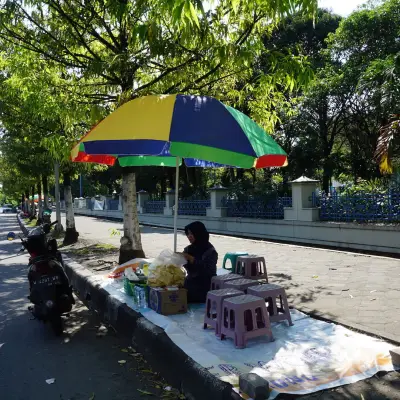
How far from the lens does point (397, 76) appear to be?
32.7 feet

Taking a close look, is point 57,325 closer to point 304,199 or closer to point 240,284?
point 240,284

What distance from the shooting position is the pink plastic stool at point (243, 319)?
11.9 ft

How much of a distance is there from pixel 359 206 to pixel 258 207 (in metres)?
4.41

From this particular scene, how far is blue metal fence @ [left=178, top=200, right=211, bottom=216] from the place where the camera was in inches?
704

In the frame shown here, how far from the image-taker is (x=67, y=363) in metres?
4.05

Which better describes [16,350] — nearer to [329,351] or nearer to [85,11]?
[329,351]

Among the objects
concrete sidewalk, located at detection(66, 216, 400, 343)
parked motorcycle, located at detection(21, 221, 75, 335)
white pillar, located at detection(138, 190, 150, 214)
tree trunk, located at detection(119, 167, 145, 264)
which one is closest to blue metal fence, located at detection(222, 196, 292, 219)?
concrete sidewalk, located at detection(66, 216, 400, 343)

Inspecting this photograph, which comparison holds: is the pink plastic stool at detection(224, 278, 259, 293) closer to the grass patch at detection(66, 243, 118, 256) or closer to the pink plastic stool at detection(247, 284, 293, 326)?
the pink plastic stool at detection(247, 284, 293, 326)

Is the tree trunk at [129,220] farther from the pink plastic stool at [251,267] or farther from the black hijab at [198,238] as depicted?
the black hijab at [198,238]

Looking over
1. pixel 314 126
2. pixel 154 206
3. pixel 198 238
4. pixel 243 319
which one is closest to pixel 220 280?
pixel 198 238

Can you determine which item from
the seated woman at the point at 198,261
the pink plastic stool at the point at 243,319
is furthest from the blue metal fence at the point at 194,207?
the pink plastic stool at the point at 243,319

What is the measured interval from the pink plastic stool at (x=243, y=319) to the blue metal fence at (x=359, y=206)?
277 inches

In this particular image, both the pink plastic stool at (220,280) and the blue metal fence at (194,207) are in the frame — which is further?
the blue metal fence at (194,207)

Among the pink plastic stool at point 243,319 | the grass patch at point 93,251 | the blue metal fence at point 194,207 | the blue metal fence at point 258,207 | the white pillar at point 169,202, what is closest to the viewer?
the pink plastic stool at point 243,319
